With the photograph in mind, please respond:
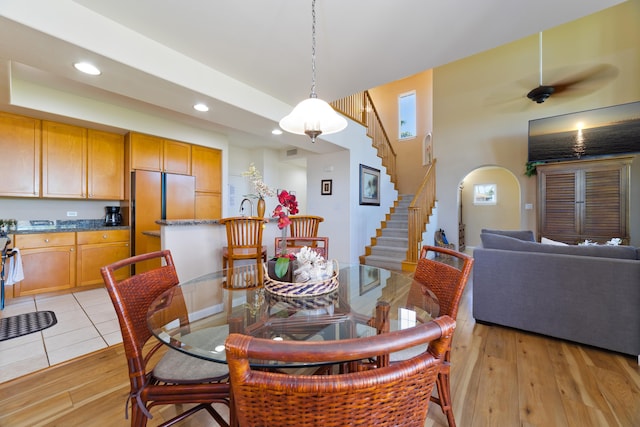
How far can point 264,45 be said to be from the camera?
7.36ft

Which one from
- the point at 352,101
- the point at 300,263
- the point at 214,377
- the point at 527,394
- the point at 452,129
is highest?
the point at 352,101

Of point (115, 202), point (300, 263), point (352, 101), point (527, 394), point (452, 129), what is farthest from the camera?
point (452, 129)

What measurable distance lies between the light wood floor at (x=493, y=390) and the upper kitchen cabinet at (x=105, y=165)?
8.97 feet

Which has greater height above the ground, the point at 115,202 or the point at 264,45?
the point at 264,45

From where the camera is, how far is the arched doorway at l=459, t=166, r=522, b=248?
21.8 ft

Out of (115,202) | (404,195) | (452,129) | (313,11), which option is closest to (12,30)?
(313,11)

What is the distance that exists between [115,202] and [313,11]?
4.28m

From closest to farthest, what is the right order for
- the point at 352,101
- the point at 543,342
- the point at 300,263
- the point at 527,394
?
1. the point at 300,263
2. the point at 527,394
3. the point at 543,342
4. the point at 352,101

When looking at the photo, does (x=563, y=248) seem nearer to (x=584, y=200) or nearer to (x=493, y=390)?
(x=493, y=390)

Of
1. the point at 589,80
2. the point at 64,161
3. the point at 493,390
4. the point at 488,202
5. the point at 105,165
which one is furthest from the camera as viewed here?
the point at 488,202

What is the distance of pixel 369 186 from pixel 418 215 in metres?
1.20

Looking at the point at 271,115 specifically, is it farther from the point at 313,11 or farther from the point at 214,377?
the point at 214,377

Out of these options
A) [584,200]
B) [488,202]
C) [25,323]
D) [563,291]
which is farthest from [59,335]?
[488,202]

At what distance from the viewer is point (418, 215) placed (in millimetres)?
4699
